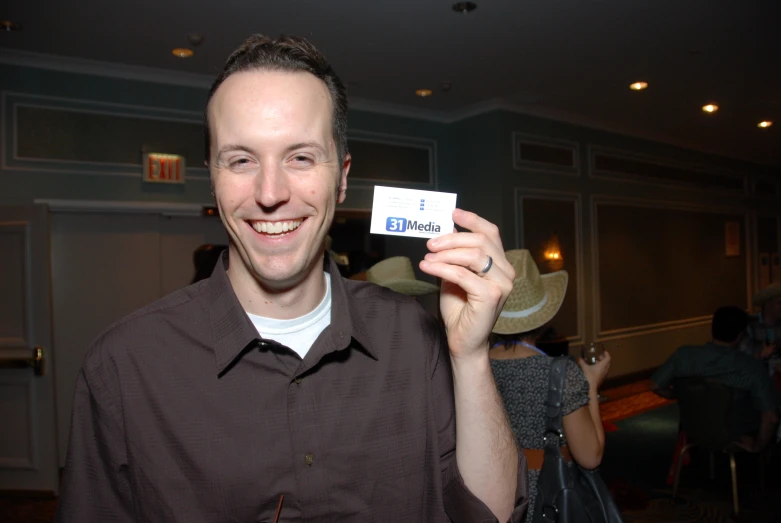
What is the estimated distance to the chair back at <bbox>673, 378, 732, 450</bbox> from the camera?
3.35 meters

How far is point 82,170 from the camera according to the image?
4.51 metres

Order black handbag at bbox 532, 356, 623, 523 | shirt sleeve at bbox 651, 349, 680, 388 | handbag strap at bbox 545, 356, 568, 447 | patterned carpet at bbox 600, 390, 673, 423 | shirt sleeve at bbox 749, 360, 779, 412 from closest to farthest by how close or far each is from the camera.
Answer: black handbag at bbox 532, 356, 623, 523, handbag strap at bbox 545, 356, 568, 447, shirt sleeve at bbox 749, 360, 779, 412, shirt sleeve at bbox 651, 349, 680, 388, patterned carpet at bbox 600, 390, 673, 423

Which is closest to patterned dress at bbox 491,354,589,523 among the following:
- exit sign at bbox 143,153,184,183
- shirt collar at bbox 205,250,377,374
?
shirt collar at bbox 205,250,377,374

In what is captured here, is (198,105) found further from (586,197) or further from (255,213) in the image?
(586,197)

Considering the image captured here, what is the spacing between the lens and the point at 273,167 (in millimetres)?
1084

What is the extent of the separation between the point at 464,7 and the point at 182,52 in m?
2.30

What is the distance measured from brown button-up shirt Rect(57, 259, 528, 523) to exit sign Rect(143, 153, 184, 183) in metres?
3.95

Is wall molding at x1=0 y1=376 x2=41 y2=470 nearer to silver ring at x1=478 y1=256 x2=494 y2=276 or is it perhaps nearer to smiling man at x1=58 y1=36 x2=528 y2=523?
smiling man at x1=58 y1=36 x2=528 y2=523

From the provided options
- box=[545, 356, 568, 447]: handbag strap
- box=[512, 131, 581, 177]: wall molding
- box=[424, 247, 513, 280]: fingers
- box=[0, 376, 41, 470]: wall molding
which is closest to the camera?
Answer: box=[424, 247, 513, 280]: fingers

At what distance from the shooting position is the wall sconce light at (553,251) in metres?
6.44

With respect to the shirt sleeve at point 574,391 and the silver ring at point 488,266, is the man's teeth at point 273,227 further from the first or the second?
the shirt sleeve at point 574,391

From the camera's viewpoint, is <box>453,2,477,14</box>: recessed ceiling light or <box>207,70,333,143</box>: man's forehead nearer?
<box>207,70,333,143</box>: man's forehead

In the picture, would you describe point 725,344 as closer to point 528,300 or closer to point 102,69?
point 528,300

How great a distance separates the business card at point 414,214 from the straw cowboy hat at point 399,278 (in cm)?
166
